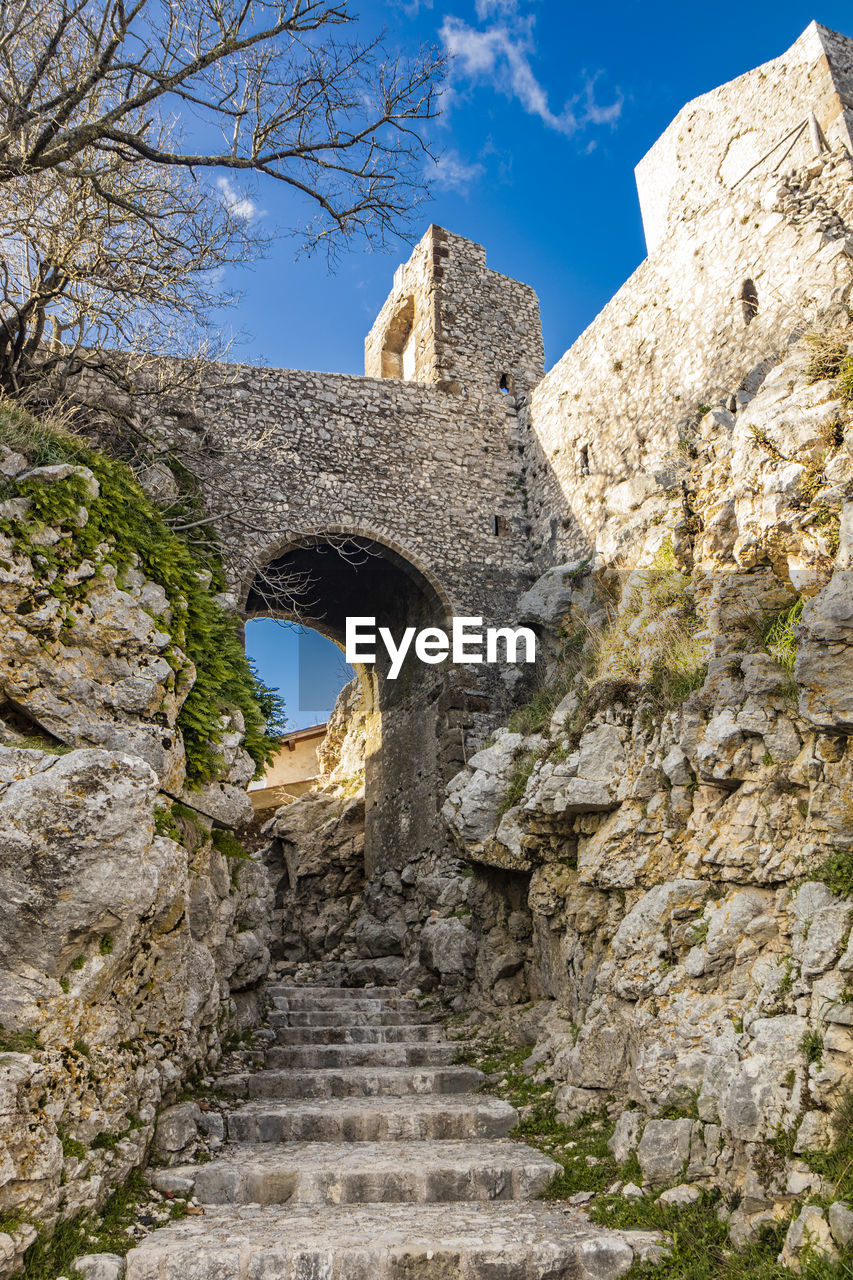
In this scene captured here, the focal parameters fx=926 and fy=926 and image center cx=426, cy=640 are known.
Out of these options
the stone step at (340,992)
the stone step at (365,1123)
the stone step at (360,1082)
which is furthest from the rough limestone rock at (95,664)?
the stone step at (340,992)

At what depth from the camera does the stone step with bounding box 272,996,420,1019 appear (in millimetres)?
8617

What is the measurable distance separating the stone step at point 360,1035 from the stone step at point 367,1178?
8.16 feet

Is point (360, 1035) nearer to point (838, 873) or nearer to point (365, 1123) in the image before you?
point (365, 1123)

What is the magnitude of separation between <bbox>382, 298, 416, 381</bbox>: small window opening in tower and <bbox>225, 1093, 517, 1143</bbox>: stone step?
425 inches

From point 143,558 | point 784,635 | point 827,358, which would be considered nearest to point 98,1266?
point 143,558

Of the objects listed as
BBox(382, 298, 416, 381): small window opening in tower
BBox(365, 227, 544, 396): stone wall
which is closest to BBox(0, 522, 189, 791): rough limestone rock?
BBox(365, 227, 544, 396): stone wall

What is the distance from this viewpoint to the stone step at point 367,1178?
15.6 ft

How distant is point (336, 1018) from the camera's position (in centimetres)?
835

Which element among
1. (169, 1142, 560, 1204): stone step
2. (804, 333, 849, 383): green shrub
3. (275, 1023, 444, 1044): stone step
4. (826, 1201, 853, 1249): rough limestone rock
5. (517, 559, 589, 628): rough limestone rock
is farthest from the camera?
(517, 559, 589, 628): rough limestone rock

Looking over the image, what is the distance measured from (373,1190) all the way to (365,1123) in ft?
3.10

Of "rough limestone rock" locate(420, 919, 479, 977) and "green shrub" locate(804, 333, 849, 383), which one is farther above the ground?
"green shrub" locate(804, 333, 849, 383)

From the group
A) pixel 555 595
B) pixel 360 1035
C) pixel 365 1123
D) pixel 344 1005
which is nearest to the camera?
pixel 365 1123

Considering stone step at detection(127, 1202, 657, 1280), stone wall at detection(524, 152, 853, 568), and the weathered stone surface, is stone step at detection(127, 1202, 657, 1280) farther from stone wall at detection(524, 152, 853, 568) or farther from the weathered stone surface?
stone wall at detection(524, 152, 853, 568)

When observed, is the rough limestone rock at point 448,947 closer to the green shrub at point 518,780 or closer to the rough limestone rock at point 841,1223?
the green shrub at point 518,780
